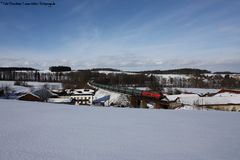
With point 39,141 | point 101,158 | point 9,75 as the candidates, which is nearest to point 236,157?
point 101,158

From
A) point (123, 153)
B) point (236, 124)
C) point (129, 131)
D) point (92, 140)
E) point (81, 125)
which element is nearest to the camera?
point (123, 153)

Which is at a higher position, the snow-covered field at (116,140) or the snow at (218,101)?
the snow-covered field at (116,140)

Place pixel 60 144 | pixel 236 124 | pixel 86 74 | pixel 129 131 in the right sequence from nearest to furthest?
pixel 60 144 < pixel 129 131 < pixel 236 124 < pixel 86 74

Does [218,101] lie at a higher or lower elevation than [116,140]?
lower

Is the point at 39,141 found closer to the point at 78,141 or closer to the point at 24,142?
the point at 24,142

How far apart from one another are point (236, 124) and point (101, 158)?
11.3 feet

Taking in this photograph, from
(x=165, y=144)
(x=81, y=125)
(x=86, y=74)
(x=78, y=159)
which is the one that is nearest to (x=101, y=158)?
(x=78, y=159)

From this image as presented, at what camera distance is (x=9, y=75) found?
72.1m

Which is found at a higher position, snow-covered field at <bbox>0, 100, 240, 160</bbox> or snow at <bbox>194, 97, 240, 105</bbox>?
snow-covered field at <bbox>0, 100, 240, 160</bbox>

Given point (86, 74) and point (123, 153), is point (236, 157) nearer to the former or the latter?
point (123, 153)

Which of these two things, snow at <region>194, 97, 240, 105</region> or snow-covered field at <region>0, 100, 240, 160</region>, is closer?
snow-covered field at <region>0, 100, 240, 160</region>

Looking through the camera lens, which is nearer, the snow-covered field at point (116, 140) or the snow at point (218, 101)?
the snow-covered field at point (116, 140)

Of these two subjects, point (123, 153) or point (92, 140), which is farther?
point (92, 140)

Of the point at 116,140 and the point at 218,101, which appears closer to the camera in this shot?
the point at 116,140
